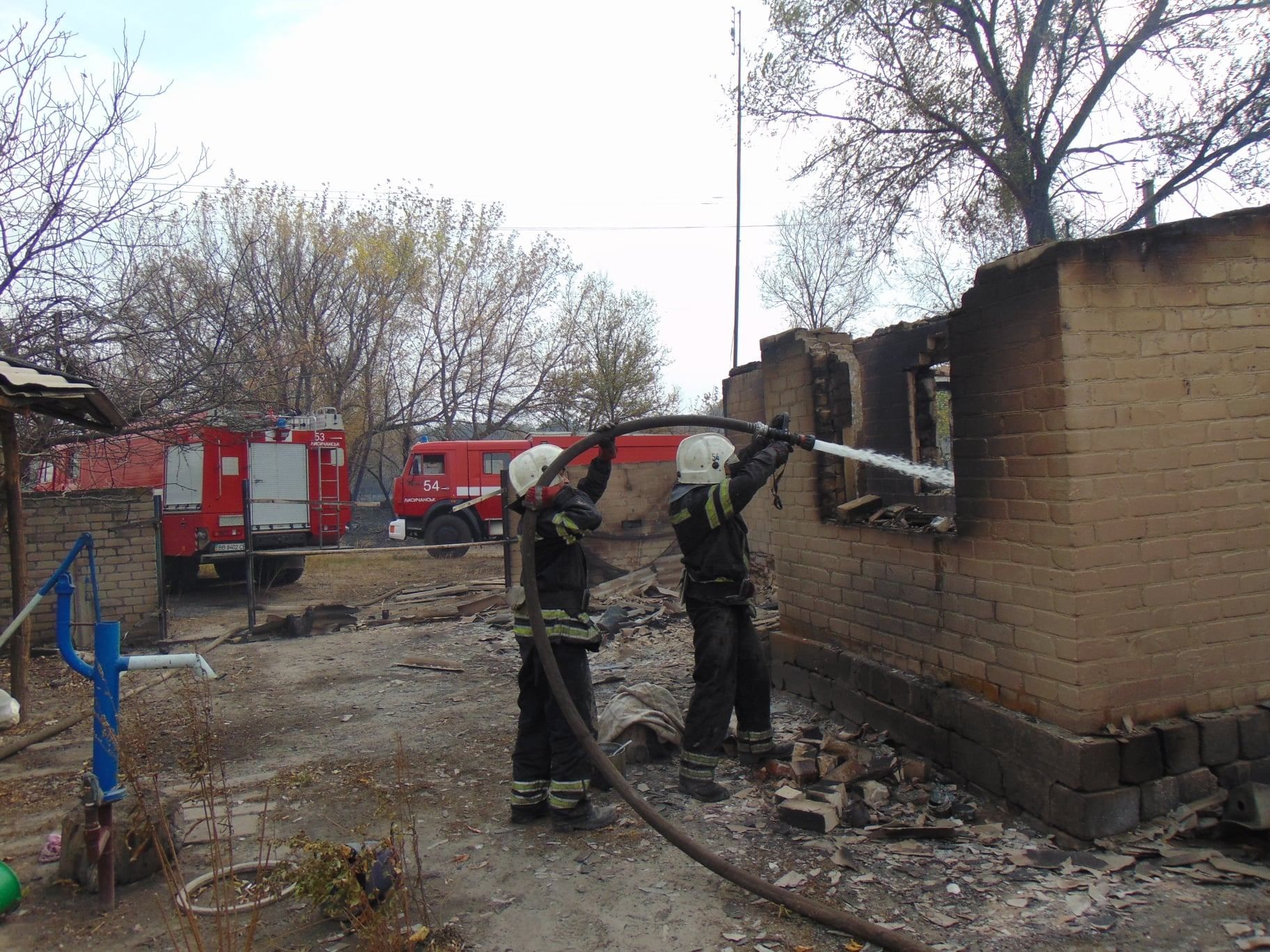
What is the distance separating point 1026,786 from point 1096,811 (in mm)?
328

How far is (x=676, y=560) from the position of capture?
11.4 meters

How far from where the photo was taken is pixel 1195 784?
3.63 metres

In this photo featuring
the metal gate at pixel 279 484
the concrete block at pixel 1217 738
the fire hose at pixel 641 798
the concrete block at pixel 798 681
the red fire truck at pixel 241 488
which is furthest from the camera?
the metal gate at pixel 279 484

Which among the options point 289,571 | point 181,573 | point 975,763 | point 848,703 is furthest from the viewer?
point 289,571

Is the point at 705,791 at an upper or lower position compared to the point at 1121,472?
lower

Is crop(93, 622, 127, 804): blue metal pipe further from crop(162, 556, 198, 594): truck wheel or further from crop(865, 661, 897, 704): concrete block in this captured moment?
crop(162, 556, 198, 594): truck wheel

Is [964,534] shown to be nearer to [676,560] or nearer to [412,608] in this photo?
[676,560]

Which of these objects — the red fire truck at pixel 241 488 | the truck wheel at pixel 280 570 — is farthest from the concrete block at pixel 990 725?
the truck wheel at pixel 280 570

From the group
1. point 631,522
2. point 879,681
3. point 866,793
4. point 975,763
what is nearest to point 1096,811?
point 975,763

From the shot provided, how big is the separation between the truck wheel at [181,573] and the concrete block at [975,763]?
12.9 m

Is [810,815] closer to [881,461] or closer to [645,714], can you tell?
[645,714]

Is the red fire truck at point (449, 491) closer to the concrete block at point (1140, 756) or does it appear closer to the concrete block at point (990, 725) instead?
the concrete block at point (990, 725)

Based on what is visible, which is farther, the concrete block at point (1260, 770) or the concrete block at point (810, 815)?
the concrete block at point (810, 815)

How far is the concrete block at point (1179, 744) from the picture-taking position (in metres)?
3.58
